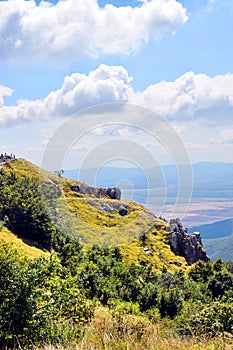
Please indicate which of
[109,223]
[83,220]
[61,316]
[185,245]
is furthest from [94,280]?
[185,245]

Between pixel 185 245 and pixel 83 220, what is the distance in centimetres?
4069

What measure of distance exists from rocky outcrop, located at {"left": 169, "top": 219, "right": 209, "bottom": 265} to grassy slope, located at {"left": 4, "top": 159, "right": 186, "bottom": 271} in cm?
326

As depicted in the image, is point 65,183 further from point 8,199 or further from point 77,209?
point 8,199

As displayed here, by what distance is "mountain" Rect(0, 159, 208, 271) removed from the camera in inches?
3570

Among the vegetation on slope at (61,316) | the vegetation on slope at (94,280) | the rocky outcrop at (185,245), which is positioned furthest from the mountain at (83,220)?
the vegetation on slope at (61,316)

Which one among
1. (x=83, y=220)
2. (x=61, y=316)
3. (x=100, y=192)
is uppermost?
(x=100, y=192)

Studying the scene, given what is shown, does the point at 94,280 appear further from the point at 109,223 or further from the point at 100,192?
the point at 100,192

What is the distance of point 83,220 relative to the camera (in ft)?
406

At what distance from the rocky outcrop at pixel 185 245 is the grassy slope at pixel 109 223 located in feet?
10.7

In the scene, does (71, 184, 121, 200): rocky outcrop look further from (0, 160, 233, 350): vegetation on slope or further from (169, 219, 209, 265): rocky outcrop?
(169, 219, 209, 265): rocky outcrop

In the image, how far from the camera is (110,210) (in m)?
142

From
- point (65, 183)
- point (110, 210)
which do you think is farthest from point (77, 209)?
point (65, 183)

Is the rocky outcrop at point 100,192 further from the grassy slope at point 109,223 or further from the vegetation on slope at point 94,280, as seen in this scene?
the vegetation on slope at point 94,280

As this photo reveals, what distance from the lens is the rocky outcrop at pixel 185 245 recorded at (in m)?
134
